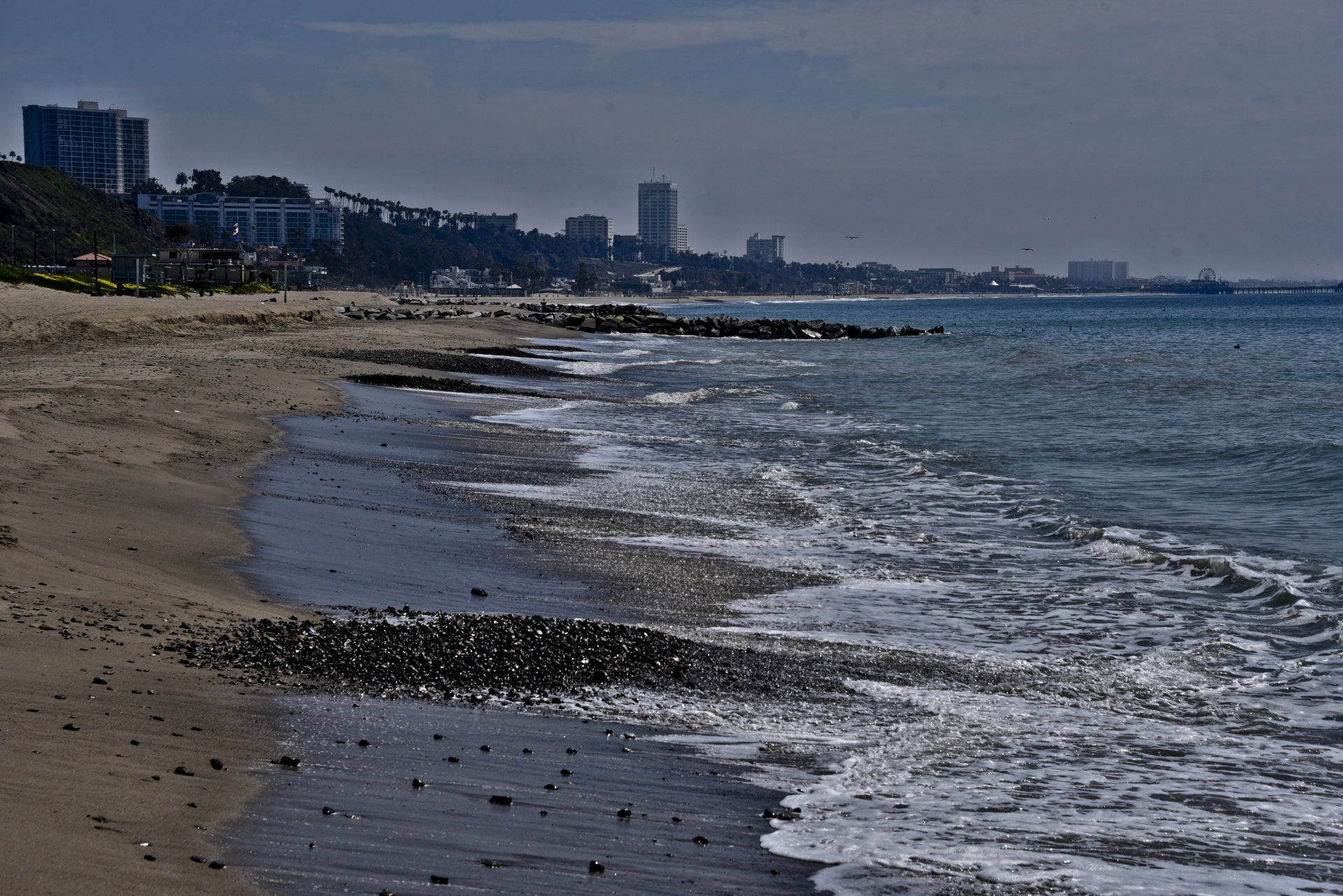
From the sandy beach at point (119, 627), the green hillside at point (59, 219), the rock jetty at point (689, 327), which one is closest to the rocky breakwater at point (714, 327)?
the rock jetty at point (689, 327)

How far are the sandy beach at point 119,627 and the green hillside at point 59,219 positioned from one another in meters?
108

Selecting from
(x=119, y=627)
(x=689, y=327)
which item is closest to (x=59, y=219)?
(x=689, y=327)

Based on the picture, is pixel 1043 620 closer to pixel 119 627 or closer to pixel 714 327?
pixel 119 627

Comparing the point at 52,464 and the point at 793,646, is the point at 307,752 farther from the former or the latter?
the point at 52,464

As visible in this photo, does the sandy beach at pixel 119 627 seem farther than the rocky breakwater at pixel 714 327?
No

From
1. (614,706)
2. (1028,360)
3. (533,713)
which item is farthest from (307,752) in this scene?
(1028,360)

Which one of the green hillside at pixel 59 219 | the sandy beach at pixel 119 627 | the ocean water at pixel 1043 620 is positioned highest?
the green hillside at pixel 59 219

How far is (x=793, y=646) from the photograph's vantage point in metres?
7.96

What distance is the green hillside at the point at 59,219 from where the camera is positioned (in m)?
121

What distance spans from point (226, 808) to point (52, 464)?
24.5 ft

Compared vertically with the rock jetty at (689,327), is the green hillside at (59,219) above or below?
above

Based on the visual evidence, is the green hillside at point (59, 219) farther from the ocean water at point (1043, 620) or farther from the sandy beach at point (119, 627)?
the ocean water at point (1043, 620)

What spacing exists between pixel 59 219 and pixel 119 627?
14522 cm

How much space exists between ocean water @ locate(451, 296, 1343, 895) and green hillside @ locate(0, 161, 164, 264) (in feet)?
355
